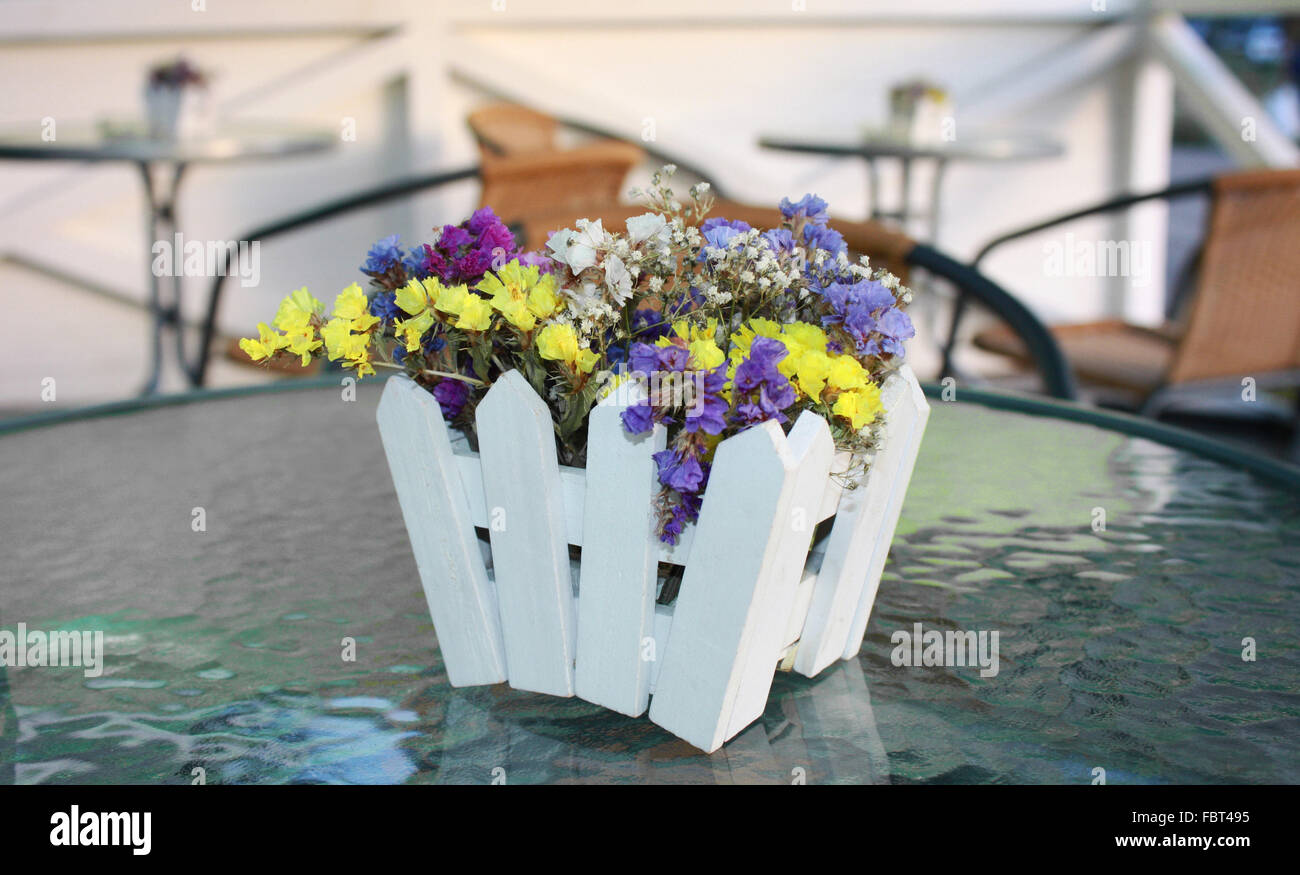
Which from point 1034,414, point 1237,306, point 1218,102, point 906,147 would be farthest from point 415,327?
point 1218,102

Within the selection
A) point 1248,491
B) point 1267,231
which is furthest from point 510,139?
point 1248,491

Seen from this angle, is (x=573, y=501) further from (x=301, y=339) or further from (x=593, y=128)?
(x=593, y=128)

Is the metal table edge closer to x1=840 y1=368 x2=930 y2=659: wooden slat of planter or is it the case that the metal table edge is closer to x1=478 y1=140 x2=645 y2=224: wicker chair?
x1=840 y1=368 x2=930 y2=659: wooden slat of planter

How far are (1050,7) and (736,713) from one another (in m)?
5.33

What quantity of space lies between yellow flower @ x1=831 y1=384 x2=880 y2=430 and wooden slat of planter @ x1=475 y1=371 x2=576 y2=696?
0.19 metres

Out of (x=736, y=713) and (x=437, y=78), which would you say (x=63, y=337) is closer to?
(x=437, y=78)

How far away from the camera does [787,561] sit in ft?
2.39

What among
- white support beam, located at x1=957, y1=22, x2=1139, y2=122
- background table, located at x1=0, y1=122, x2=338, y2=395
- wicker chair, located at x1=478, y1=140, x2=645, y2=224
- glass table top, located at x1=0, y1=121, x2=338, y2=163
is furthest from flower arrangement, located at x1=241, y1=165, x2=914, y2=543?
white support beam, located at x1=957, y1=22, x2=1139, y2=122

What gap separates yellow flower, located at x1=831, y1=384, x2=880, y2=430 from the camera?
720 millimetres

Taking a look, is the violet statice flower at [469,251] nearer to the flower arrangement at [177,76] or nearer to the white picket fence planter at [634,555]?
the white picket fence planter at [634,555]

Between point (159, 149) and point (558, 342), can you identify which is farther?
point (159, 149)

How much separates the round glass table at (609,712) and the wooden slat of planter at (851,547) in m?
0.02

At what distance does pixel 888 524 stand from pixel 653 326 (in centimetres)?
24

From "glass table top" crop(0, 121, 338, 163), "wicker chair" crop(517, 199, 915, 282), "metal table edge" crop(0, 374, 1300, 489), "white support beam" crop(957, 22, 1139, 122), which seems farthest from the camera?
"white support beam" crop(957, 22, 1139, 122)
